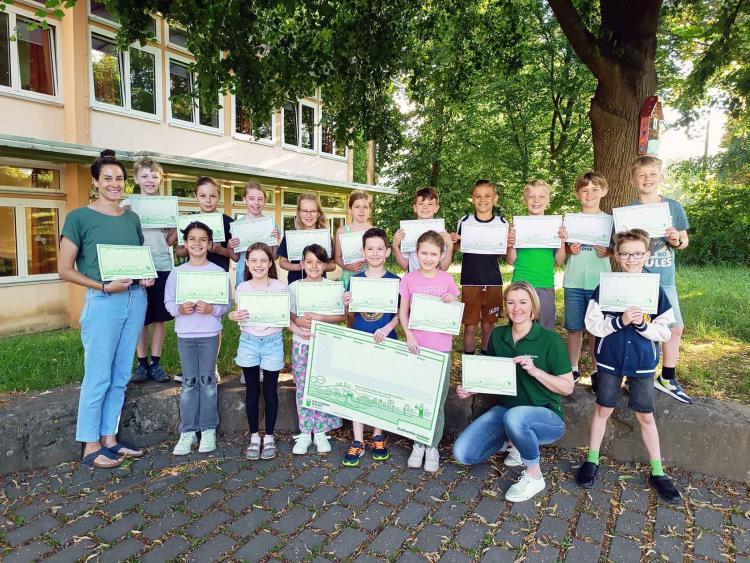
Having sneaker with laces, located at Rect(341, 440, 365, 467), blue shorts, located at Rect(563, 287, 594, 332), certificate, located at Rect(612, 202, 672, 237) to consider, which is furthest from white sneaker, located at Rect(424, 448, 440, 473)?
certificate, located at Rect(612, 202, 672, 237)

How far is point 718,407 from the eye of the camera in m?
3.71

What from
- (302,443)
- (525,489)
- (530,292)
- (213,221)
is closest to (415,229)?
(530,292)

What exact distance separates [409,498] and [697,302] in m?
7.97

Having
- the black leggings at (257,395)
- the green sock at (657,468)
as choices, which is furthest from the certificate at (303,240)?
the green sock at (657,468)

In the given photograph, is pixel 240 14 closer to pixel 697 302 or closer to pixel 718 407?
pixel 718 407

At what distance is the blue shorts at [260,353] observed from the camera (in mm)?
3891

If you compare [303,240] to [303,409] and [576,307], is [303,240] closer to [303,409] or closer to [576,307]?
[303,409]

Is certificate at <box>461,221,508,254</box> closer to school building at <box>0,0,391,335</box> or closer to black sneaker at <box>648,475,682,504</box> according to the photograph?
black sneaker at <box>648,475,682,504</box>

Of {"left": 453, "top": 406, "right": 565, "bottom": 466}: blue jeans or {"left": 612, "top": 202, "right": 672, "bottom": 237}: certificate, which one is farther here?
{"left": 612, "top": 202, "right": 672, "bottom": 237}: certificate

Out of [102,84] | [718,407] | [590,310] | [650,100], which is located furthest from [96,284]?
[102,84]

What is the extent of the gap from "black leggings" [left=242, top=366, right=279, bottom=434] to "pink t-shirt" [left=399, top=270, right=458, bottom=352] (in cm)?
125

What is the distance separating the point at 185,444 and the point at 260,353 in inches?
38.4

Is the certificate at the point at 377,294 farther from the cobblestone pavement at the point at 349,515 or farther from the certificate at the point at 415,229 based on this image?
the cobblestone pavement at the point at 349,515

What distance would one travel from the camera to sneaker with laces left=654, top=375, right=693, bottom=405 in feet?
12.5
